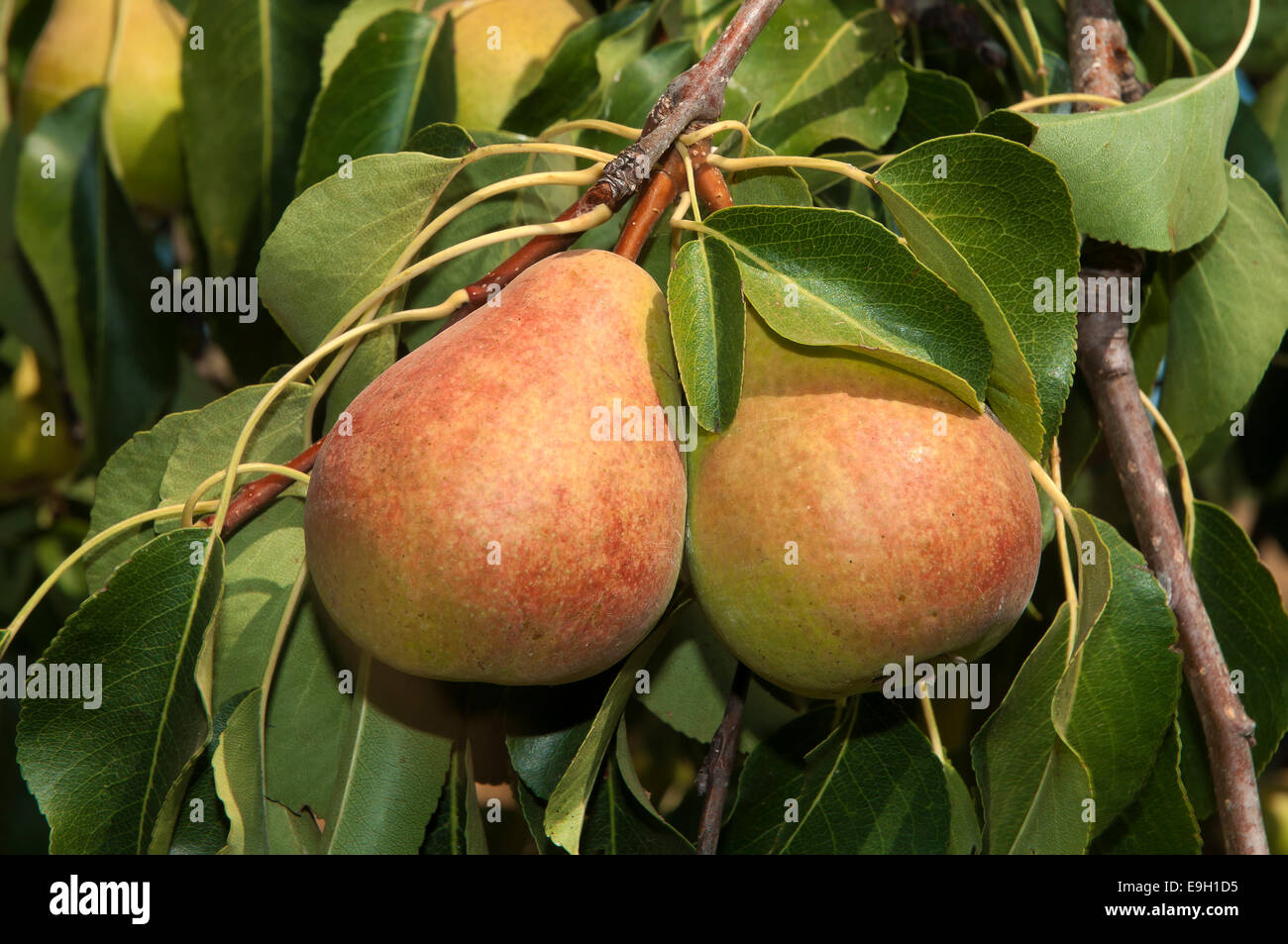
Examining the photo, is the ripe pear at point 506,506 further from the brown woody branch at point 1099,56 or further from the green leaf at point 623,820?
the brown woody branch at point 1099,56

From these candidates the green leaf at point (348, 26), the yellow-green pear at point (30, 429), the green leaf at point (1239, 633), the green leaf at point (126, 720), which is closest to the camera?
the green leaf at point (126, 720)

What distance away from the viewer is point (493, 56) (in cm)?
119

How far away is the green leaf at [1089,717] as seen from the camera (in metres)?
0.79

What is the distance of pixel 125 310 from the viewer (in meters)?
1.29

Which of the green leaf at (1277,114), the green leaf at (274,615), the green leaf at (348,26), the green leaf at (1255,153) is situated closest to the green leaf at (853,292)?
the green leaf at (274,615)

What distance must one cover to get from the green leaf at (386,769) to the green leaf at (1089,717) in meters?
0.44

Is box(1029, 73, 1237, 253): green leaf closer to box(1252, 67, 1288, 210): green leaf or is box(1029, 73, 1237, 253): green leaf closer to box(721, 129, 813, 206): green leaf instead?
box(721, 129, 813, 206): green leaf

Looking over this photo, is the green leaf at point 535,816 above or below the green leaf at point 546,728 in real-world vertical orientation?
Answer: below

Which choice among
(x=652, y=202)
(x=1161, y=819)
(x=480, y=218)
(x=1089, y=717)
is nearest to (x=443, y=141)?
(x=480, y=218)

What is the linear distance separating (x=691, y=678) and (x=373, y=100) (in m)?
0.64

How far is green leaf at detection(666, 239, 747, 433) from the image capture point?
0.70 meters

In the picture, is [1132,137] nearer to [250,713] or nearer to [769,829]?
[769,829]

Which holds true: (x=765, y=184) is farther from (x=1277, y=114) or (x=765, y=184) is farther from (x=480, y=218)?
(x=1277, y=114)

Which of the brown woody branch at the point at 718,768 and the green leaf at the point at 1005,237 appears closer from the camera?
the green leaf at the point at 1005,237
